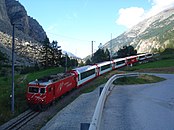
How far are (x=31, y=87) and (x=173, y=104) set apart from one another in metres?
15.9

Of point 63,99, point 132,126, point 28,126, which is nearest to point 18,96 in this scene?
point 63,99

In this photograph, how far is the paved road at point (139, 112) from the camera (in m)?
8.76

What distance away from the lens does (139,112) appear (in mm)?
10625

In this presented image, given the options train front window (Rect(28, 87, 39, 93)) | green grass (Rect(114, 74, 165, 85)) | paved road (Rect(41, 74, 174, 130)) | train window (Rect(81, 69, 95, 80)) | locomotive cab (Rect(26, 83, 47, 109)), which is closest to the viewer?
paved road (Rect(41, 74, 174, 130))

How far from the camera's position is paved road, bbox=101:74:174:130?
876 cm

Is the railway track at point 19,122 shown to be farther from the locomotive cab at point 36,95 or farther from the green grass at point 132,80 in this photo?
the green grass at point 132,80

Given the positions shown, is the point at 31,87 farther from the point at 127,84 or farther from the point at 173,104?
the point at 173,104

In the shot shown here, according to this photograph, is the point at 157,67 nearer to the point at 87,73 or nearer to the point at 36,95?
the point at 87,73

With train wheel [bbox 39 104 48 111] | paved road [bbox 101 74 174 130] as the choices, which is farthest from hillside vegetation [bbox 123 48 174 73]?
paved road [bbox 101 74 174 130]

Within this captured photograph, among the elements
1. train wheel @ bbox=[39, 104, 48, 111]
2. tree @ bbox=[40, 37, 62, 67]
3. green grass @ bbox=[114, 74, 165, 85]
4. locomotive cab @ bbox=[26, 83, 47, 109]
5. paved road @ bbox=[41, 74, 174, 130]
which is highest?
tree @ bbox=[40, 37, 62, 67]

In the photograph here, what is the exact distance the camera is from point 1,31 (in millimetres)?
196250

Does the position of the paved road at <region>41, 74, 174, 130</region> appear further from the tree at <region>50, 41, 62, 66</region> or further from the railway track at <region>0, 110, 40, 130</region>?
the tree at <region>50, 41, 62, 66</region>

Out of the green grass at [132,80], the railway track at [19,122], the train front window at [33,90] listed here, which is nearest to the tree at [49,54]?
the train front window at [33,90]

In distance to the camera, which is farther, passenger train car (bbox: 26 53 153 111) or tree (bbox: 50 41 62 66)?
tree (bbox: 50 41 62 66)
